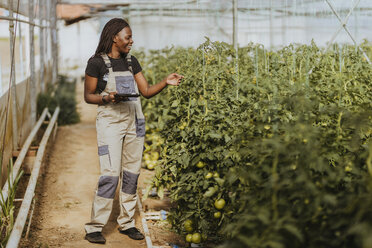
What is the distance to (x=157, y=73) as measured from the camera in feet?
21.9

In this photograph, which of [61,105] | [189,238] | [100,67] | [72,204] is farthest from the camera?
[61,105]

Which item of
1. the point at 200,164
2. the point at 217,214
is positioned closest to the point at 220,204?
the point at 217,214

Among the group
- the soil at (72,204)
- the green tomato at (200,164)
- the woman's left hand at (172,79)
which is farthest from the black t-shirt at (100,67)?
the soil at (72,204)

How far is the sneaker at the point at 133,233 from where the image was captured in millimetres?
3830

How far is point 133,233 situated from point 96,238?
1.01 feet

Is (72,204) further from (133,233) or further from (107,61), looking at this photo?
(107,61)

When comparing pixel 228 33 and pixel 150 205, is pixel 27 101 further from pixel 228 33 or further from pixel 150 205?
pixel 228 33

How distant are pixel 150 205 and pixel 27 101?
312 cm

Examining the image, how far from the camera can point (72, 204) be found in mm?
4773

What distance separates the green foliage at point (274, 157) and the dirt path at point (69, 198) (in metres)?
0.70

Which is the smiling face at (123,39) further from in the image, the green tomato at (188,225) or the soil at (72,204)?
the soil at (72,204)

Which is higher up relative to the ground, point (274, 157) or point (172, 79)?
point (172, 79)

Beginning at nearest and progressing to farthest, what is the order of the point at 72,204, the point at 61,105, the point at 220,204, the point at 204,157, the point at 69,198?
the point at 220,204 → the point at 204,157 → the point at 72,204 → the point at 69,198 → the point at 61,105

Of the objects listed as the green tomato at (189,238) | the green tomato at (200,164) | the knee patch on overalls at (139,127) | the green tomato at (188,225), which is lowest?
the green tomato at (189,238)
